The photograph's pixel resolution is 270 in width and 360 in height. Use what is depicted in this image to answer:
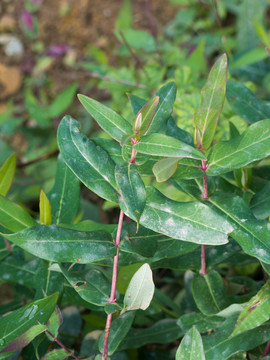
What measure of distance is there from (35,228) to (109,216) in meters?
1.27

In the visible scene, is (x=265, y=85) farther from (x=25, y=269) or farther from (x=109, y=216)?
(x=25, y=269)

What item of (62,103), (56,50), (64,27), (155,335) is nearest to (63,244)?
(155,335)

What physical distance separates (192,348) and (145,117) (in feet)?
1.36

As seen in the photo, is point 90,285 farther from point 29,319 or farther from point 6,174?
point 6,174

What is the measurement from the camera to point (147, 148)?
31.2 inches

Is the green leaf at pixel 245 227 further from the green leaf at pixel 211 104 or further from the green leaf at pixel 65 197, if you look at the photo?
the green leaf at pixel 65 197

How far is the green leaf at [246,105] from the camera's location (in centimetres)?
106

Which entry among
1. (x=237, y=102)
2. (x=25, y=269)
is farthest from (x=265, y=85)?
(x=25, y=269)

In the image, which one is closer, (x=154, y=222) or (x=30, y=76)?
(x=154, y=222)

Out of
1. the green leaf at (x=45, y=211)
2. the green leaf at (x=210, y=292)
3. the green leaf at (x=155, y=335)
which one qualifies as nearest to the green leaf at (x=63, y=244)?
the green leaf at (x=45, y=211)

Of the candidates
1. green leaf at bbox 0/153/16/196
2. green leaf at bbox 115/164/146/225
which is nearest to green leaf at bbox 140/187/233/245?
green leaf at bbox 115/164/146/225

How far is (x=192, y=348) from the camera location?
0.80 metres

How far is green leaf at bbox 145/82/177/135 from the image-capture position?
2.93 feet

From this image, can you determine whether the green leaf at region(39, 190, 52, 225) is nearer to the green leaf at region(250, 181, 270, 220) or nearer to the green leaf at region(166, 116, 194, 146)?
the green leaf at region(166, 116, 194, 146)
